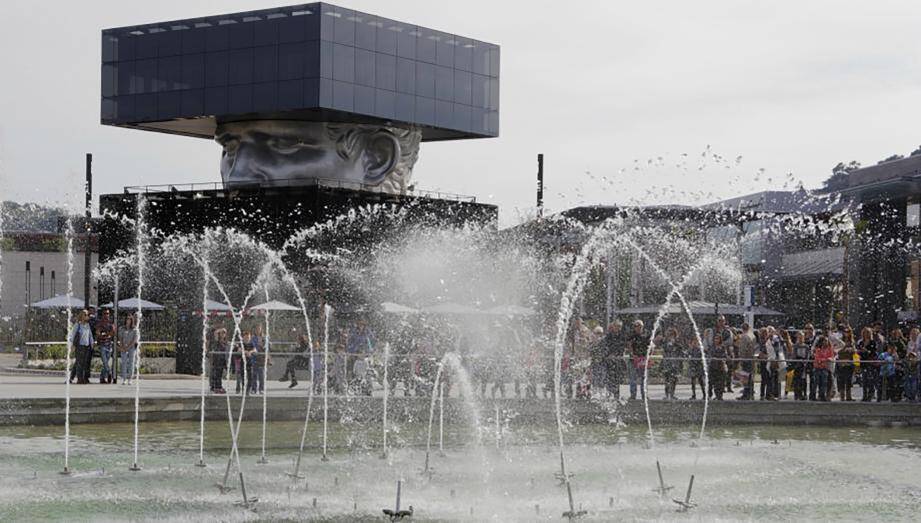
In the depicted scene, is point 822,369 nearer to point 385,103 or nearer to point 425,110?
point 385,103

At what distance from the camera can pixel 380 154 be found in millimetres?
72375

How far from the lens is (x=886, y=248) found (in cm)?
4997

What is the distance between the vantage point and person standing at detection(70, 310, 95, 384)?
95.0ft

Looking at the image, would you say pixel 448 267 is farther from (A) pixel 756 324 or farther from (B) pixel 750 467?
(B) pixel 750 467

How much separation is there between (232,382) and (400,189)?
162 ft

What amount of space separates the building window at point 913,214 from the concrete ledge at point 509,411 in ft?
87.8

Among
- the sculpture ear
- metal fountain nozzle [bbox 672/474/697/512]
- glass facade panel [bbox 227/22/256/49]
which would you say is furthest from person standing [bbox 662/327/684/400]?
glass facade panel [bbox 227/22/256/49]

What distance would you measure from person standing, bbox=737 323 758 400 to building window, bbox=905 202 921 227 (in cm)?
2560

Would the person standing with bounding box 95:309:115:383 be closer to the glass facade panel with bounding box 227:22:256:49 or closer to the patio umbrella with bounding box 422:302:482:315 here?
the patio umbrella with bounding box 422:302:482:315

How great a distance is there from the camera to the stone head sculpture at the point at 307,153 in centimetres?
6856

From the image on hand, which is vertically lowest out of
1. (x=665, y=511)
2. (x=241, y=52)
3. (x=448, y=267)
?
(x=665, y=511)

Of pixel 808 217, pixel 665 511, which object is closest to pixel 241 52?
pixel 808 217

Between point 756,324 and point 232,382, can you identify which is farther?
point 756,324

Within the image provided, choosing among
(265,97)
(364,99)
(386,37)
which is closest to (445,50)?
(386,37)
